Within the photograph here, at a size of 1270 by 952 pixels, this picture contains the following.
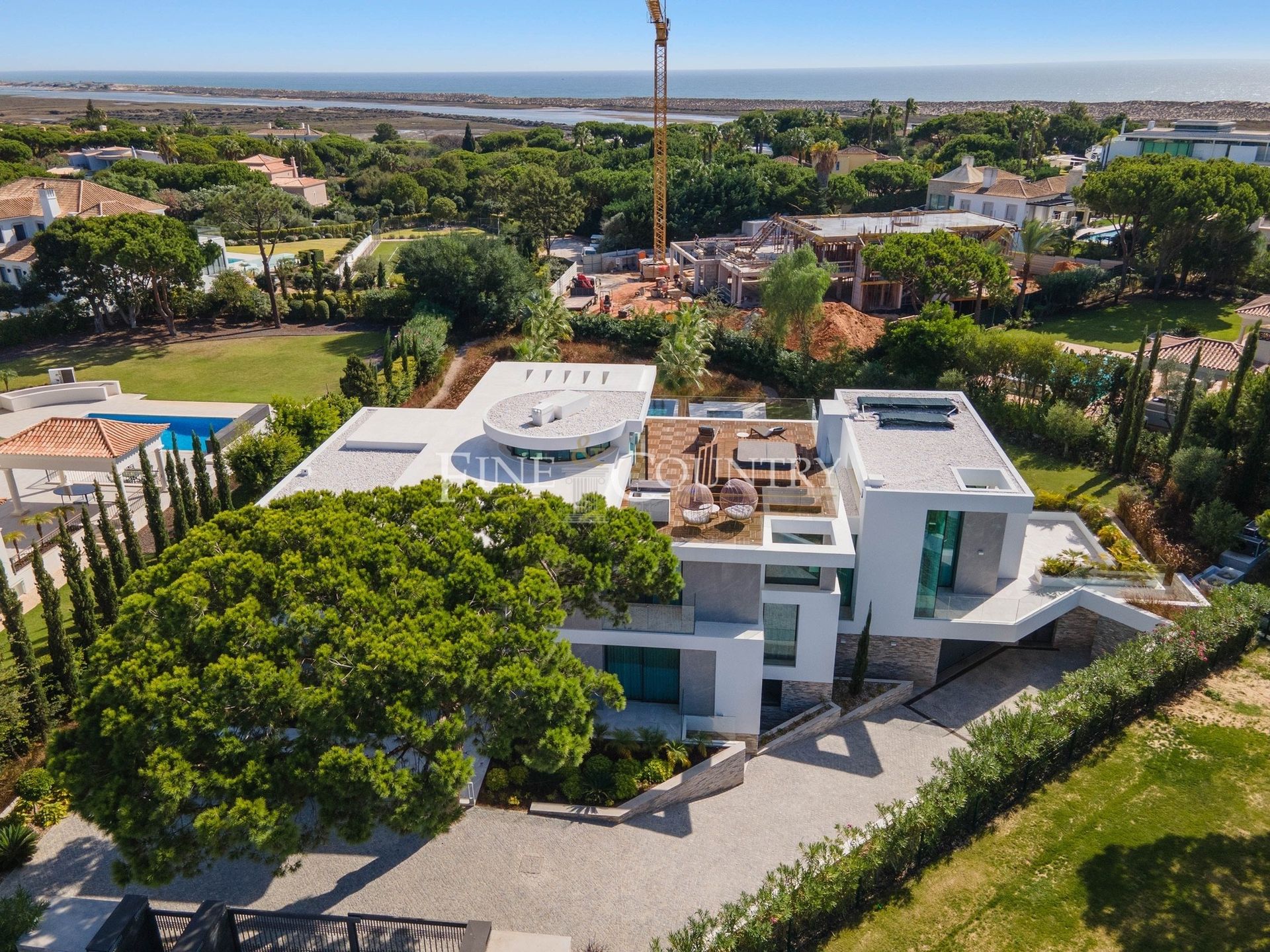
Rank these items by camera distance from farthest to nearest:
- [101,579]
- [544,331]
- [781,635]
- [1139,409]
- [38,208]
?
[38,208], [544,331], [1139,409], [101,579], [781,635]

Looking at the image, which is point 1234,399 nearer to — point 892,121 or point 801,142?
point 801,142

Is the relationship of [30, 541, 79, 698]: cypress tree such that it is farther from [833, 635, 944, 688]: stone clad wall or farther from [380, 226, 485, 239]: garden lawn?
[380, 226, 485, 239]: garden lawn

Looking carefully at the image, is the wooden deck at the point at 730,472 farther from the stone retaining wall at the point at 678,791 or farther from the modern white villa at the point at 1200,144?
the modern white villa at the point at 1200,144

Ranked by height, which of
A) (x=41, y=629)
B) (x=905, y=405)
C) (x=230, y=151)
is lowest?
(x=41, y=629)

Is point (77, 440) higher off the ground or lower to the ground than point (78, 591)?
higher

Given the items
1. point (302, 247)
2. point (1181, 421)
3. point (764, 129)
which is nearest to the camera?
point (1181, 421)

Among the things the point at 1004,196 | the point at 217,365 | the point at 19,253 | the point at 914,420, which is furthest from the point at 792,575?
the point at 1004,196

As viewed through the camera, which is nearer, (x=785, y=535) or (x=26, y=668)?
(x=26, y=668)
